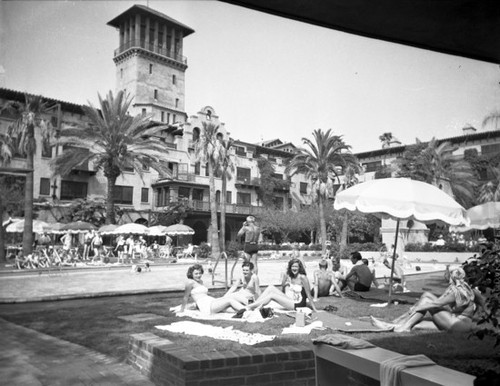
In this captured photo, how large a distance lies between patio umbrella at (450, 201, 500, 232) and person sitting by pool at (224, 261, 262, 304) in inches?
153

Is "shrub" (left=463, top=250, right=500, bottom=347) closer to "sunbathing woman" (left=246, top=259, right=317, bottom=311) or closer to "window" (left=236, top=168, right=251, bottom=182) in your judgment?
"sunbathing woman" (left=246, top=259, right=317, bottom=311)

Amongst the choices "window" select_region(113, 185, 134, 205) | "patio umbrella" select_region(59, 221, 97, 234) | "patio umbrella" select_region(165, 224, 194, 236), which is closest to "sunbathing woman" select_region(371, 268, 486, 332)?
"patio umbrella" select_region(165, 224, 194, 236)

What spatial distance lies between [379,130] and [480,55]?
4.53 metres

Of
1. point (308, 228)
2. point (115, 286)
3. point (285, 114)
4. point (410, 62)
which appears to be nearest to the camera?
point (410, 62)

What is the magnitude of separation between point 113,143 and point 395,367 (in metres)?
16.4

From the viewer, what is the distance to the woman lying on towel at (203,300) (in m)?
6.94

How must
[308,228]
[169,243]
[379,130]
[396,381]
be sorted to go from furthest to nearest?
1. [169,243]
2. [308,228]
3. [379,130]
4. [396,381]

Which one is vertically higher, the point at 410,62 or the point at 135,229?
the point at 410,62

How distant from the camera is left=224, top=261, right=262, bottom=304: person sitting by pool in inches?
284

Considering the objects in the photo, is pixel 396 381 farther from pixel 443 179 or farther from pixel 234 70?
pixel 443 179

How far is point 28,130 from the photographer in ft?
32.7

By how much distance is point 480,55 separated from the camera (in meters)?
4.40

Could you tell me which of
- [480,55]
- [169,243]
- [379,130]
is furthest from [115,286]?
[169,243]

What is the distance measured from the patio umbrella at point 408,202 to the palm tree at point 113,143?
31.0ft
